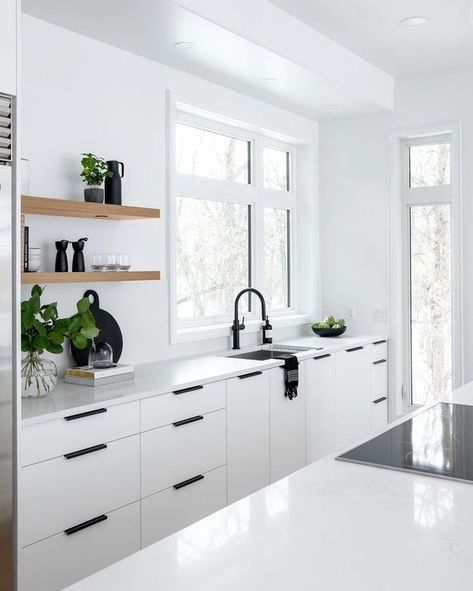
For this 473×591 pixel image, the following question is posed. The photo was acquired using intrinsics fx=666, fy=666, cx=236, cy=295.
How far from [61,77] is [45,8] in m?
0.33

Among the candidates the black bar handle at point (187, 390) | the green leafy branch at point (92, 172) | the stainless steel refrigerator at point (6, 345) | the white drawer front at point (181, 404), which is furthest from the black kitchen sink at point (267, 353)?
the stainless steel refrigerator at point (6, 345)

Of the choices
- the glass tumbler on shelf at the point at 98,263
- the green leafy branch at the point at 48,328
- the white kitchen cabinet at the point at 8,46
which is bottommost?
the green leafy branch at the point at 48,328

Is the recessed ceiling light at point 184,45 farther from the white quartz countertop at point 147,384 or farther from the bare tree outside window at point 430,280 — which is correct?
the bare tree outside window at point 430,280

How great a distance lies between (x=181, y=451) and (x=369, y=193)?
9.34ft

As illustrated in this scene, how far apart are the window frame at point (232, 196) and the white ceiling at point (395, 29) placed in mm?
858

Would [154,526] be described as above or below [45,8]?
below

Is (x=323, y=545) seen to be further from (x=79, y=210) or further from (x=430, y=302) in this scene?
(x=430, y=302)

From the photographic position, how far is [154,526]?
2.80m

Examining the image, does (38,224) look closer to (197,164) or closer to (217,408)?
(217,408)

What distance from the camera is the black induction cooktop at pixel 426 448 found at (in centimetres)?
160

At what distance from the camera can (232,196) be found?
4.45 metres

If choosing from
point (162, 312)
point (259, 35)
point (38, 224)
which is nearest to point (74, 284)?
Result: point (38, 224)

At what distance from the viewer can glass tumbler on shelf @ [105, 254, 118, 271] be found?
3164 millimetres

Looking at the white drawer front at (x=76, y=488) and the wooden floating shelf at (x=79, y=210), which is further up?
the wooden floating shelf at (x=79, y=210)
